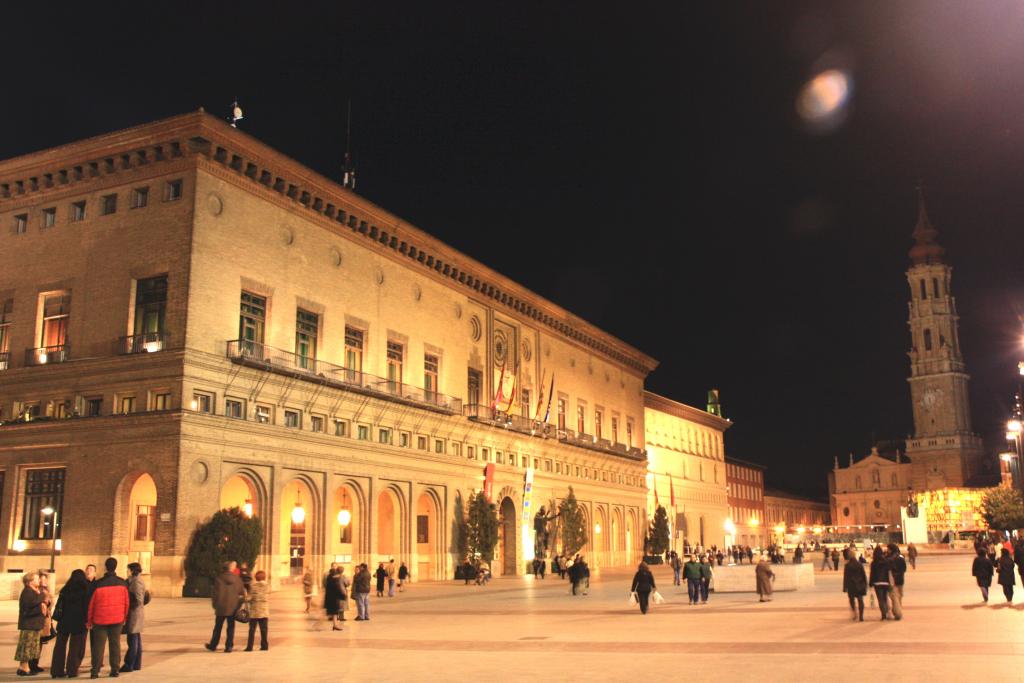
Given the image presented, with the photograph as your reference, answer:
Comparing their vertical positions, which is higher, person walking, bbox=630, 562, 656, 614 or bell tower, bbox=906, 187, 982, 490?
bell tower, bbox=906, 187, 982, 490

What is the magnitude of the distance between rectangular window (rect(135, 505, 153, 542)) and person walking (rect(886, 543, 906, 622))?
99.4 feet

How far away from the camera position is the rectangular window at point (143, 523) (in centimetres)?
4059

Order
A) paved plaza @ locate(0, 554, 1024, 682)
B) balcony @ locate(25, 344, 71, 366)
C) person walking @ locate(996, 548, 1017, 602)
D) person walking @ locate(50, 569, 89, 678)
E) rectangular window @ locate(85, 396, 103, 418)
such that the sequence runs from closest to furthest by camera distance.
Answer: paved plaza @ locate(0, 554, 1024, 682) < person walking @ locate(50, 569, 89, 678) < person walking @ locate(996, 548, 1017, 602) < rectangular window @ locate(85, 396, 103, 418) < balcony @ locate(25, 344, 71, 366)

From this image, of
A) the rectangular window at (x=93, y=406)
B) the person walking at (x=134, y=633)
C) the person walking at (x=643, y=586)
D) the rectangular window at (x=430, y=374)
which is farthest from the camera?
the rectangular window at (x=430, y=374)

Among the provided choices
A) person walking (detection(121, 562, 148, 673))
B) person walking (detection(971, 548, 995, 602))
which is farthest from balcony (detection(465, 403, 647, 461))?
person walking (detection(121, 562, 148, 673))

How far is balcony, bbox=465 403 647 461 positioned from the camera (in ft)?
195

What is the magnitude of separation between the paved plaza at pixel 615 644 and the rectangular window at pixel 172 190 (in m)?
16.8

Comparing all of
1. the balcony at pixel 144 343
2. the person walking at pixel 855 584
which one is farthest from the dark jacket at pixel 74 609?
the balcony at pixel 144 343

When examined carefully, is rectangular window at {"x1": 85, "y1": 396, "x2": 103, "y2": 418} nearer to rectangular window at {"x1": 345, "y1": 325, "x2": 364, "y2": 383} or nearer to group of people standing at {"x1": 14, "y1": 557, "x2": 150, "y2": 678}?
rectangular window at {"x1": 345, "y1": 325, "x2": 364, "y2": 383}

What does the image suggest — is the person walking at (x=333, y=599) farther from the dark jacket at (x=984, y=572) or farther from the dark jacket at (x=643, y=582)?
the dark jacket at (x=984, y=572)

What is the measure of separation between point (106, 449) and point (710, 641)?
2786 centimetres

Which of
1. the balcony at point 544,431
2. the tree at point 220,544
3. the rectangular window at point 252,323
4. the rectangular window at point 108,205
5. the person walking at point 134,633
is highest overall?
the rectangular window at point 108,205

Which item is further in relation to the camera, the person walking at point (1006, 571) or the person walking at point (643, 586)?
the person walking at point (643, 586)

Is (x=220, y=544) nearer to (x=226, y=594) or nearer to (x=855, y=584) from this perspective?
(x=226, y=594)
